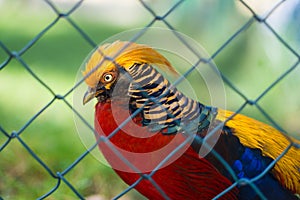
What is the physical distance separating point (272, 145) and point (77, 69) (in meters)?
2.21

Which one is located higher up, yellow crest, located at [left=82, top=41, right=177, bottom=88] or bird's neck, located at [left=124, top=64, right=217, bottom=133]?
yellow crest, located at [left=82, top=41, right=177, bottom=88]

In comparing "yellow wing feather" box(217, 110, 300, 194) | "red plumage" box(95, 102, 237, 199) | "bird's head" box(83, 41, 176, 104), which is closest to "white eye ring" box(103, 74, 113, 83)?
"bird's head" box(83, 41, 176, 104)

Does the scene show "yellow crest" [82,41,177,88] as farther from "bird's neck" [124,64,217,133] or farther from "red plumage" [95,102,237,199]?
"red plumage" [95,102,237,199]

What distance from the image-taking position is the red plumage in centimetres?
247

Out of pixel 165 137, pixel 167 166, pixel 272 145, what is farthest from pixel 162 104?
pixel 272 145

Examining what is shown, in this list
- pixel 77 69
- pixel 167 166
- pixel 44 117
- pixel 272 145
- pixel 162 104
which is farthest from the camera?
pixel 77 69

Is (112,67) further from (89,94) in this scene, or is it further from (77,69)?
(77,69)

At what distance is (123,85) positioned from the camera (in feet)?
8.13

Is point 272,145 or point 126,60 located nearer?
point 126,60

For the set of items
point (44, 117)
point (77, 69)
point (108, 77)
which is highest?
point (77, 69)

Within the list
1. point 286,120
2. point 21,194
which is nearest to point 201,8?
point 286,120

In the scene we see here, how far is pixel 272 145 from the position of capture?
8.92ft

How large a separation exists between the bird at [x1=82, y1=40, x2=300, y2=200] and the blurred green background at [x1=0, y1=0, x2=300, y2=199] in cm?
61

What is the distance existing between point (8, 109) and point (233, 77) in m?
1.50
